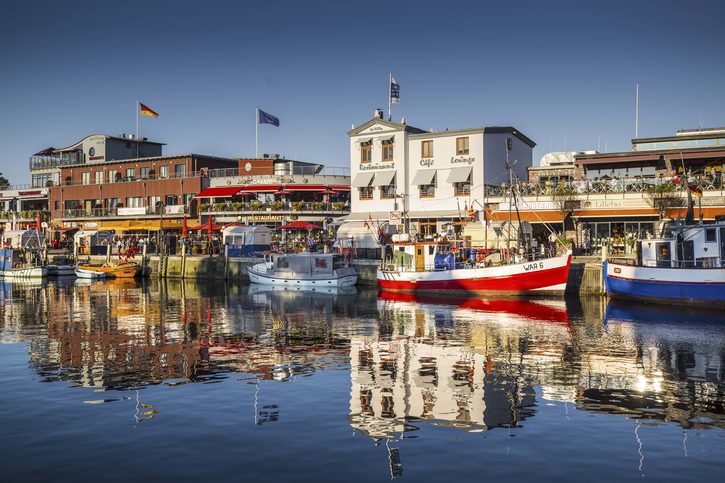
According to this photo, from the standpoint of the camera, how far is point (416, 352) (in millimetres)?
29469

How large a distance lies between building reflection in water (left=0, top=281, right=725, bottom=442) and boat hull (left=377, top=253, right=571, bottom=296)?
1854 millimetres

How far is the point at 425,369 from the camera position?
2583 centimetres

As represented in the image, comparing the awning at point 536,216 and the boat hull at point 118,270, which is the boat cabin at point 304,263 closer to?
the awning at point 536,216

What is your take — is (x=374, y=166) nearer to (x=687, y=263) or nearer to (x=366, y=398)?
(x=687, y=263)

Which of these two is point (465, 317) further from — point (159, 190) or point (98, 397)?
point (159, 190)

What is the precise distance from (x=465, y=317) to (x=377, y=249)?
24608 mm

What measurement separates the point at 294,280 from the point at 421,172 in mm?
16298

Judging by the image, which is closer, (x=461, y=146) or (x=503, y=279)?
(x=503, y=279)

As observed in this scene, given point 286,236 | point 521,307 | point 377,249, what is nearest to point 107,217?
point 286,236

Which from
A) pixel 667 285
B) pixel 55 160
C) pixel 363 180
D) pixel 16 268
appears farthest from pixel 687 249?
pixel 55 160

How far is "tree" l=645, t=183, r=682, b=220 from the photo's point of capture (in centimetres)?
5603

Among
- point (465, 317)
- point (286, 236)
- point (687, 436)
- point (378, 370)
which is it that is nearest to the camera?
point (687, 436)

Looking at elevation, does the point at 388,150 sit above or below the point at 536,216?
above

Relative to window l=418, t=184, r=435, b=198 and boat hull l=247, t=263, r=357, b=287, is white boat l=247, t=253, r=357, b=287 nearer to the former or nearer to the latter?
boat hull l=247, t=263, r=357, b=287
